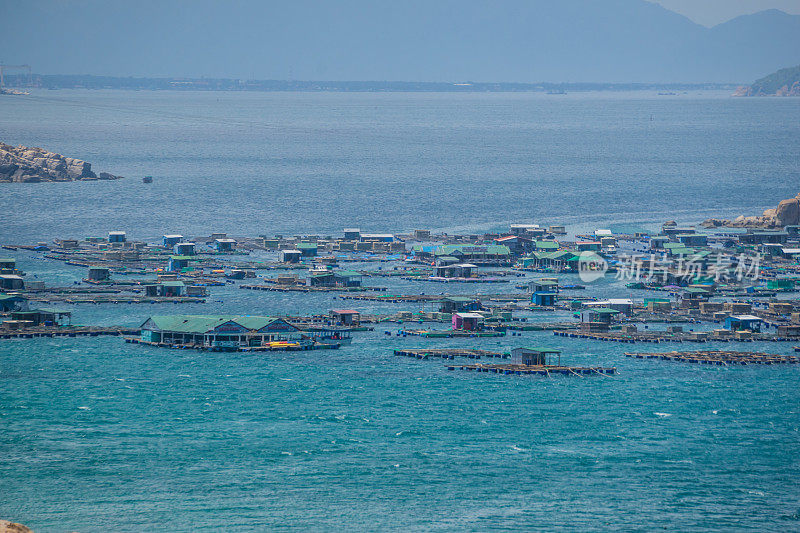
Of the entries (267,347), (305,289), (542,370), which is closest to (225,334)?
(267,347)

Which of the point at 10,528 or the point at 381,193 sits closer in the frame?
the point at 10,528

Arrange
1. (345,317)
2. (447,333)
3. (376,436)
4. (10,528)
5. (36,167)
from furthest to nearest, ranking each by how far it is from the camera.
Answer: (36,167), (345,317), (447,333), (376,436), (10,528)

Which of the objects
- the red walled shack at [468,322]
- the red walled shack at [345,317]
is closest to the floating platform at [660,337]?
the red walled shack at [468,322]

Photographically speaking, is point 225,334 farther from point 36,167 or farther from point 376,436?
point 36,167

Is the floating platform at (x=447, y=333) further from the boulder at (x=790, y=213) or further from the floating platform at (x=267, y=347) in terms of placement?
the boulder at (x=790, y=213)

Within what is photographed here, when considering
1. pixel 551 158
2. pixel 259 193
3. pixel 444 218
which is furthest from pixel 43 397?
pixel 551 158

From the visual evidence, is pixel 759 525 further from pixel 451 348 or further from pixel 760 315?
pixel 760 315

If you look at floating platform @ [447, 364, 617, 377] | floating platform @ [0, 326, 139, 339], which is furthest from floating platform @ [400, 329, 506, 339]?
floating platform @ [0, 326, 139, 339]

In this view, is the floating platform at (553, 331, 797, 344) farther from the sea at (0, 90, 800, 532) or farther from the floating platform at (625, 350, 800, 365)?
the floating platform at (625, 350, 800, 365)
